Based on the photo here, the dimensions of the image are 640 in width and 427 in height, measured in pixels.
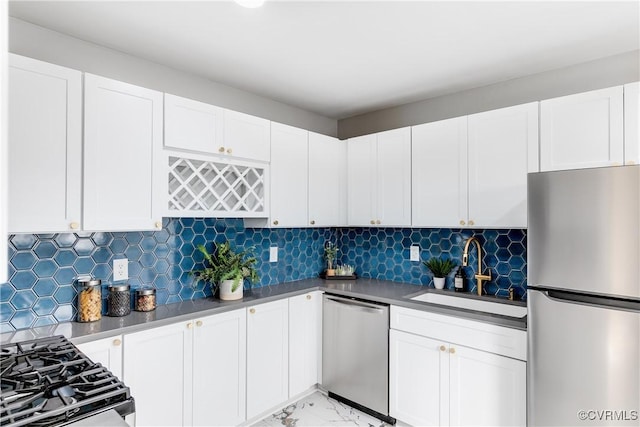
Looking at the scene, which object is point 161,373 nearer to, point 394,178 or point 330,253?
point 330,253

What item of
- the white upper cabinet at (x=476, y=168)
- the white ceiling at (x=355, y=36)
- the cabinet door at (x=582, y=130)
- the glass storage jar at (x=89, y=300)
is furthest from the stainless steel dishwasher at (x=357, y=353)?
the white ceiling at (x=355, y=36)

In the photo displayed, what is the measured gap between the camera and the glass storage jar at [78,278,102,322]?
199cm

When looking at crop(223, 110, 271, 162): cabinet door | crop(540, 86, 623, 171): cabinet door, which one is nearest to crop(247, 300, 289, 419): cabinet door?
crop(223, 110, 271, 162): cabinet door

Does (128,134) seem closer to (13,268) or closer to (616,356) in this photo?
(13,268)

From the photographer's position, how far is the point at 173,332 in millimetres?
2092

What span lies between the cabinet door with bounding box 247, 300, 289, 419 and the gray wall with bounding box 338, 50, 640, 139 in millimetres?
1920

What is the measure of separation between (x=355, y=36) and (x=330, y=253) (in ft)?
6.73

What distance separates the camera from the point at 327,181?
3.22m

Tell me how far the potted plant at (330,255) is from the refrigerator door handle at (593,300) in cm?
190

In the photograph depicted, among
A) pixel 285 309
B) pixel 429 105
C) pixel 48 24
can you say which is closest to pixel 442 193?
pixel 429 105

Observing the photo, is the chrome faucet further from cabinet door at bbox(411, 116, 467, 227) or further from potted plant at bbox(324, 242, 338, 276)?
potted plant at bbox(324, 242, 338, 276)

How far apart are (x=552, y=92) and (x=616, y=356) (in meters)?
1.76

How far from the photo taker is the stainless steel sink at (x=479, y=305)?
96.9 inches

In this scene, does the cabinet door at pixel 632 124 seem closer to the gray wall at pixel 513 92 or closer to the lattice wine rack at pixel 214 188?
the gray wall at pixel 513 92
